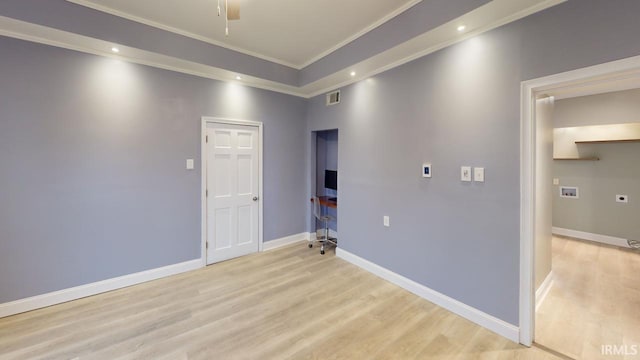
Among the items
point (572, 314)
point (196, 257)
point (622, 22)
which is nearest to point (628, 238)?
point (572, 314)

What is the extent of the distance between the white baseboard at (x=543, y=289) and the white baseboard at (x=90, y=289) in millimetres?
4136

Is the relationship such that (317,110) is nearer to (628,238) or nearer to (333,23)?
(333,23)

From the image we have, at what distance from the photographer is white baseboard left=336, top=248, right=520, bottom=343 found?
6.93 feet

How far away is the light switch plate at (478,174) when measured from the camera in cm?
224

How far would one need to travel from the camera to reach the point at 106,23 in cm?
251

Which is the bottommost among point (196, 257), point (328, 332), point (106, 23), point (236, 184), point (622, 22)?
point (328, 332)

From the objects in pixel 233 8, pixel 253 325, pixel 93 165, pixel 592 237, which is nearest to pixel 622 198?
pixel 592 237

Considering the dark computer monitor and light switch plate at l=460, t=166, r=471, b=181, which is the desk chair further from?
light switch plate at l=460, t=166, r=471, b=181

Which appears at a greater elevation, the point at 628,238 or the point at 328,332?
the point at 628,238

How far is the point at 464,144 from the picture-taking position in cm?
238

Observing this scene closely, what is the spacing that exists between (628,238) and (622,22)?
4700mm

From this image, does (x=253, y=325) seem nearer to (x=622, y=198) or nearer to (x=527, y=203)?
(x=527, y=203)

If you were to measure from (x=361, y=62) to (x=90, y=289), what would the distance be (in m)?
4.12

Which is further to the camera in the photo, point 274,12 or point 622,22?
point 274,12
